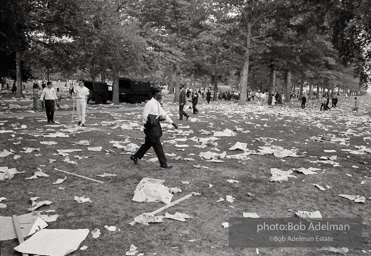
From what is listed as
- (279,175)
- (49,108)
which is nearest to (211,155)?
(279,175)

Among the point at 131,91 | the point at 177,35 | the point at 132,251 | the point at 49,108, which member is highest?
the point at 177,35

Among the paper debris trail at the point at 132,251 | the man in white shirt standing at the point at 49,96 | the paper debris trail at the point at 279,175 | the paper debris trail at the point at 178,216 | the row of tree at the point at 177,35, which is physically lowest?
the paper debris trail at the point at 132,251

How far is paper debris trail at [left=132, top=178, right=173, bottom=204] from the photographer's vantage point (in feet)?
16.3

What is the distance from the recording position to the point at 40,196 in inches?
197

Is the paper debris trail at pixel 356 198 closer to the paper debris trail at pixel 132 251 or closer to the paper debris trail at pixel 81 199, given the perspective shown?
the paper debris trail at pixel 132 251

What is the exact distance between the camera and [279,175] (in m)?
6.47

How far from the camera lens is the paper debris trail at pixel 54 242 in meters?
3.34

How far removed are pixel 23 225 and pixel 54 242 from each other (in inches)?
27.8

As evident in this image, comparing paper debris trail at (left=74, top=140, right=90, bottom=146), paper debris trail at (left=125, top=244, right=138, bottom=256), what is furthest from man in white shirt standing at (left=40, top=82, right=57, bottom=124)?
paper debris trail at (left=125, top=244, right=138, bottom=256)

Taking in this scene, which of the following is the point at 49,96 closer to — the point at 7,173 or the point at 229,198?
the point at 7,173

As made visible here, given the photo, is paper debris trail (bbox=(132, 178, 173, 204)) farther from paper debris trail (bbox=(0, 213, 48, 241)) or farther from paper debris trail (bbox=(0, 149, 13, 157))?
paper debris trail (bbox=(0, 149, 13, 157))

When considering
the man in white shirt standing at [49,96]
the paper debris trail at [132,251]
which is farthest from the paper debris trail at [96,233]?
the man in white shirt standing at [49,96]

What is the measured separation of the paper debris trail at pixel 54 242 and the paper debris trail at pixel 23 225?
0.51ft

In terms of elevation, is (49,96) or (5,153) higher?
(49,96)
